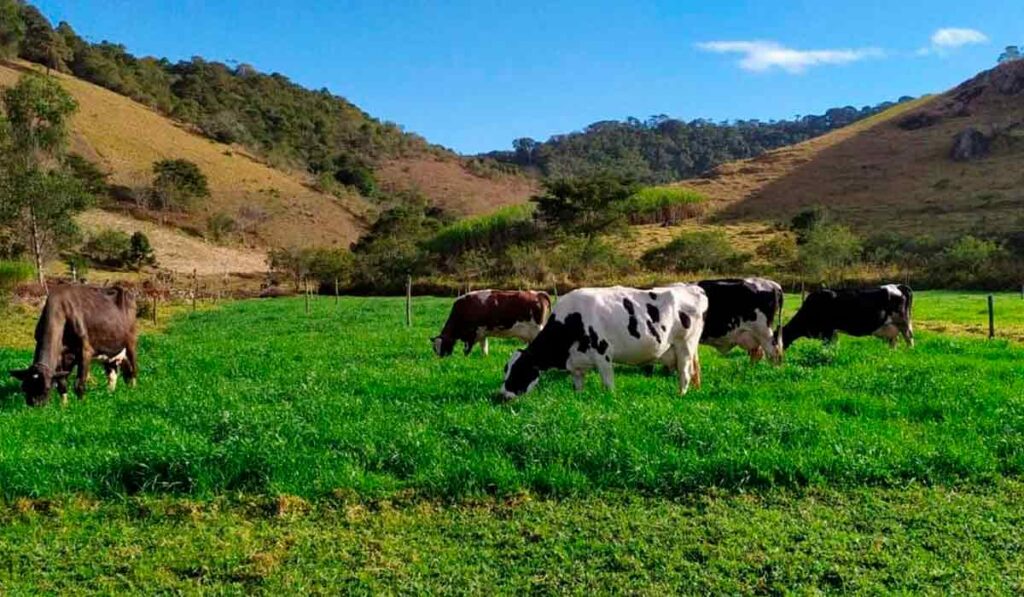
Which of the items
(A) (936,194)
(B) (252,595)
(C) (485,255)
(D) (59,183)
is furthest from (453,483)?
(A) (936,194)

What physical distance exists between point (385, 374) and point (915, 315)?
2248cm

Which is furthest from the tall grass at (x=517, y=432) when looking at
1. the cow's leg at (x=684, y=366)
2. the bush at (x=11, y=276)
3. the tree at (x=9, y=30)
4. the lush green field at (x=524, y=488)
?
the tree at (x=9, y=30)

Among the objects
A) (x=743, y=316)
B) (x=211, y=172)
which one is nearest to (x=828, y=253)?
(x=743, y=316)

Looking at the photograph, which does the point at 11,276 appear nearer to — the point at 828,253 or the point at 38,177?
the point at 38,177

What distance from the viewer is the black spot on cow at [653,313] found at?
450 inches

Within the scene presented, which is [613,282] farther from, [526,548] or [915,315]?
[526,548]

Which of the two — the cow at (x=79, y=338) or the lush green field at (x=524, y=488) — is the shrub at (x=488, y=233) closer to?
the cow at (x=79, y=338)

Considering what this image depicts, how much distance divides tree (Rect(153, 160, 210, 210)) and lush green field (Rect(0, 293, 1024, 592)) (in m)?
79.5

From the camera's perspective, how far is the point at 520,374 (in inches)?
423

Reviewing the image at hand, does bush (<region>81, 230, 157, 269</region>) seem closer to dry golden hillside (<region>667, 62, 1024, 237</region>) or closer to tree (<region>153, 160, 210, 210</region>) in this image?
tree (<region>153, 160, 210, 210</region>)

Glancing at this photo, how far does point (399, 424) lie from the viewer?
8812 millimetres

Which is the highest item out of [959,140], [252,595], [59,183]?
[959,140]

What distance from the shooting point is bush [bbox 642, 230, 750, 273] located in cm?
5669

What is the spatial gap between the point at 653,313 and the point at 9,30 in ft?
382
